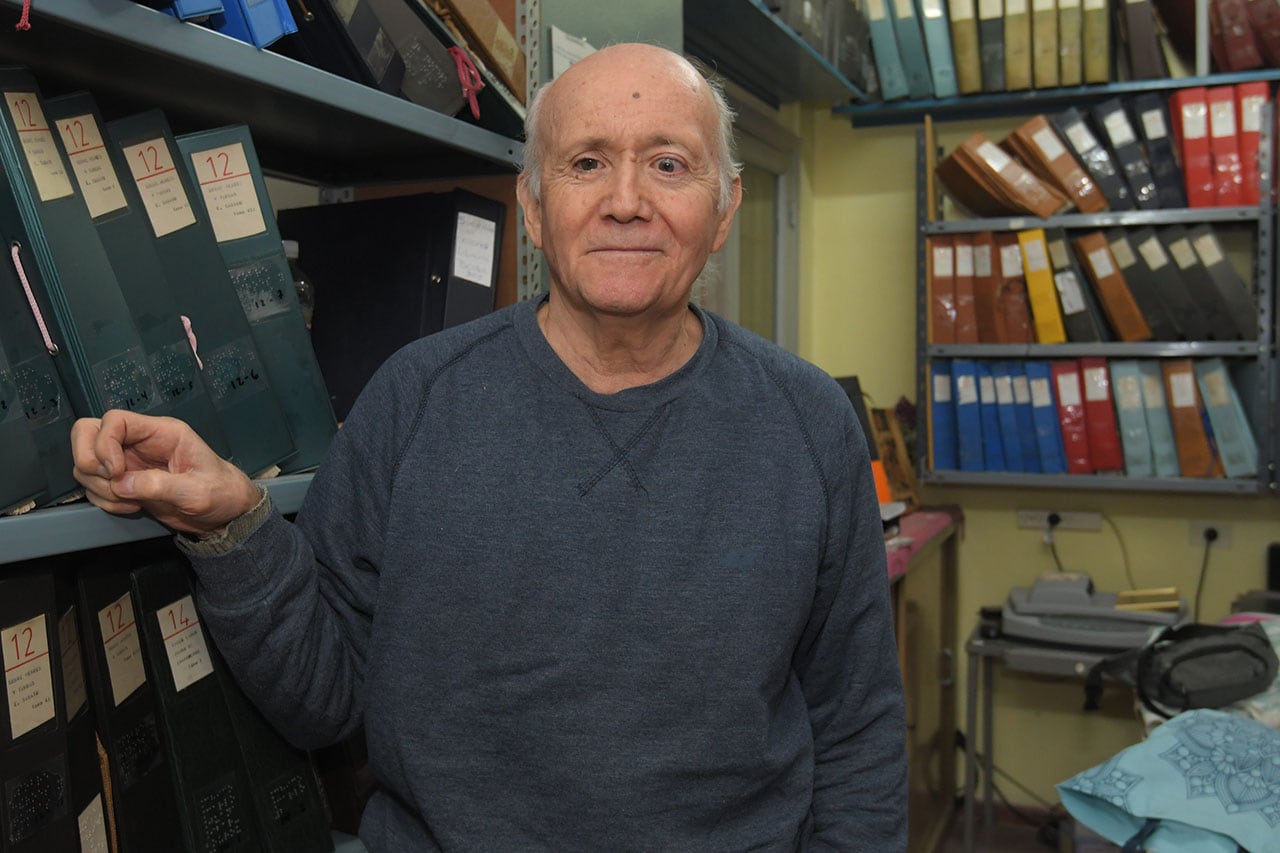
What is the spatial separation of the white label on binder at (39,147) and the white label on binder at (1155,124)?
295cm

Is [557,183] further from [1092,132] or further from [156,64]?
[1092,132]

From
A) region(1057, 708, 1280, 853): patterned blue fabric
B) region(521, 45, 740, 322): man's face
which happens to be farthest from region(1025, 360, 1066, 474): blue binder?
region(521, 45, 740, 322): man's face

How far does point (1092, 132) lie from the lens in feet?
9.98

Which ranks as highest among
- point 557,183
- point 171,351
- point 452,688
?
point 557,183

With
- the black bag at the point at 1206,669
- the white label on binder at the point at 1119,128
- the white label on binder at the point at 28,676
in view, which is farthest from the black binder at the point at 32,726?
the white label on binder at the point at 1119,128

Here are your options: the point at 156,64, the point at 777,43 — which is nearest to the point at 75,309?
the point at 156,64

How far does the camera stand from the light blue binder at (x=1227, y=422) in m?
2.90

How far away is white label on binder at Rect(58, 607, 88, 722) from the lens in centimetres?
82

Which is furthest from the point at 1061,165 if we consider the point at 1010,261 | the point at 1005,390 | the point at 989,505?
the point at 989,505

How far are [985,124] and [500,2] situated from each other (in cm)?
250

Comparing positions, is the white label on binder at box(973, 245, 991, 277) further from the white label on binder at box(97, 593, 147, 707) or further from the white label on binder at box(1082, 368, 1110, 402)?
the white label on binder at box(97, 593, 147, 707)

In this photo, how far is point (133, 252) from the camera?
863mm

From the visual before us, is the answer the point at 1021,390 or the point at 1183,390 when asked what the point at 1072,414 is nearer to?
the point at 1021,390

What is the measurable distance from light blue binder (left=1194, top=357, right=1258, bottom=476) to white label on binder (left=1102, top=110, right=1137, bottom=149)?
679 mm
